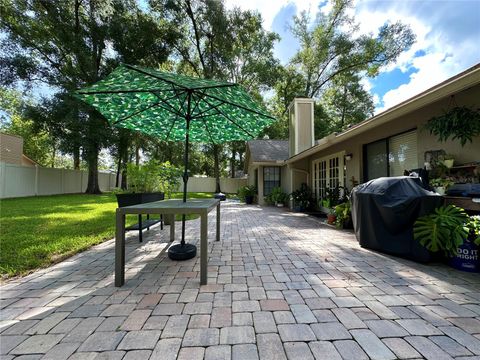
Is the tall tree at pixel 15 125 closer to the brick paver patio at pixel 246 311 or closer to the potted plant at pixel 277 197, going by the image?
the potted plant at pixel 277 197

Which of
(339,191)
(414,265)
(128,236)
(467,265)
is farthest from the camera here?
(339,191)

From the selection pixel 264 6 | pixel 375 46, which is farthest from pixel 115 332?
pixel 375 46

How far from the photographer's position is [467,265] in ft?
8.96

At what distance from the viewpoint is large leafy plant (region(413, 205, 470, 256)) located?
8.82ft

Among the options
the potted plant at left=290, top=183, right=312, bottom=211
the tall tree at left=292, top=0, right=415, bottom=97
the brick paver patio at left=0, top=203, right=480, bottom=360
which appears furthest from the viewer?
the tall tree at left=292, top=0, right=415, bottom=97

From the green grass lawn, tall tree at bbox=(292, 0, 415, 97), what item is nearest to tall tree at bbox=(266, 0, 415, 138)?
tall tree at bbox=(292, 0, 415, 97)

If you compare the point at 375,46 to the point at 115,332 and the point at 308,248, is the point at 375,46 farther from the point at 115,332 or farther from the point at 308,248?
the point at 115,332

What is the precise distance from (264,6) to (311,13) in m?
4.94

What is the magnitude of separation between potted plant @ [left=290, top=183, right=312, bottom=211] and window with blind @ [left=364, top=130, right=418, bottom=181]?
3.33 metres

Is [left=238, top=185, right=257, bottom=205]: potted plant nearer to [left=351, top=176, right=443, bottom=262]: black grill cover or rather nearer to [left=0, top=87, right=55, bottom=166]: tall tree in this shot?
[left=351, top=176, right=443, bottom=262]: black grill cover

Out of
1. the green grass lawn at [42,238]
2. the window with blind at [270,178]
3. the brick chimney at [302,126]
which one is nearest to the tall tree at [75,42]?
the green grass lawn at [42,238]

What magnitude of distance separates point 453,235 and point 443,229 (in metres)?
0.10

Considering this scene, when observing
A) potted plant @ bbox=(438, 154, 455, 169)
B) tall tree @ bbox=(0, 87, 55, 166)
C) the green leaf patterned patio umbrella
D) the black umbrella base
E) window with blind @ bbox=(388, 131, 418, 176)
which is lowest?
the black umbrella base

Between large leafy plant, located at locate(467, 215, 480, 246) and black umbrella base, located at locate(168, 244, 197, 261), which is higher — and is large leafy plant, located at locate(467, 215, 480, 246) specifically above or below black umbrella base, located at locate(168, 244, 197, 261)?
above
